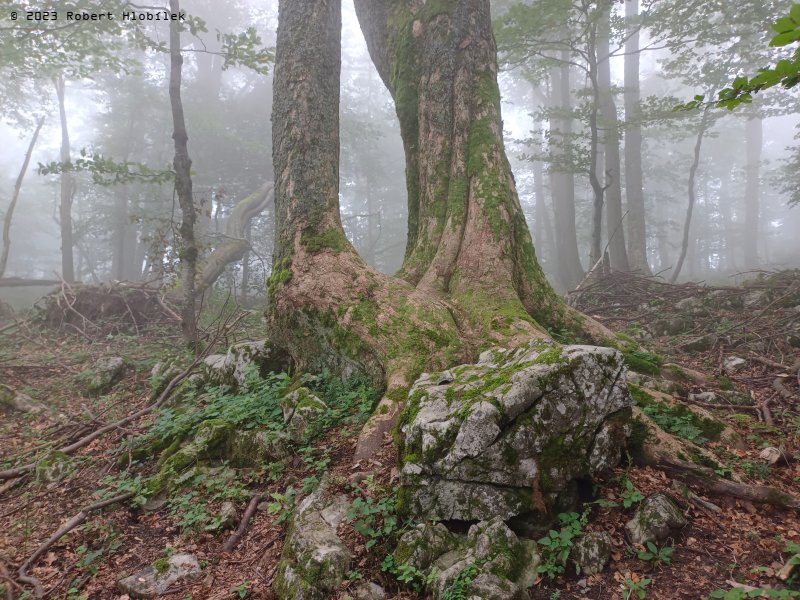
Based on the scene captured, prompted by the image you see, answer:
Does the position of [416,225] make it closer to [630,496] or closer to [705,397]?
[705,397]

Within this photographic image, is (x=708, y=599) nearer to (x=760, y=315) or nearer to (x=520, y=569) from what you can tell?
(x=520, y=569)

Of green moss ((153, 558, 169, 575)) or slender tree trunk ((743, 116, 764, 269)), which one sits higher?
slender tree trunk ((743, 116, 764, 269))

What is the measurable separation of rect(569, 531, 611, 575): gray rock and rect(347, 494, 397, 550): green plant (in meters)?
1.15

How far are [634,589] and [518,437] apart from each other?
1.00 m

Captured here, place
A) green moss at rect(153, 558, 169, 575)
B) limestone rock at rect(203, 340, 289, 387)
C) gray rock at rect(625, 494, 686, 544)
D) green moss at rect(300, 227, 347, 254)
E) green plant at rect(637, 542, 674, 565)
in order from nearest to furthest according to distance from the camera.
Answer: green plant at rect(637, 542, 674, 565), gray rock at rect(625, 494, 686, 544), green moss at rect(153, 558, 169, 575), green moss at rect(300, 227, 347, 254), limestone rock at rect(203, 340, 289, 387)

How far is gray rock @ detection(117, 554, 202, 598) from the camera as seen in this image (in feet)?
9.61

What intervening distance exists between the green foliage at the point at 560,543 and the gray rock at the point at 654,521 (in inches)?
12.0

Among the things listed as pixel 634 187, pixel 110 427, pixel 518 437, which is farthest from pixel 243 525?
pixel 634 187

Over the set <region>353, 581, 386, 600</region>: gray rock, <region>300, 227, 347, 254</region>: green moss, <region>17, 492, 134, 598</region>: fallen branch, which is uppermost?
<region>300, 227, 347, 254</region>: green moss

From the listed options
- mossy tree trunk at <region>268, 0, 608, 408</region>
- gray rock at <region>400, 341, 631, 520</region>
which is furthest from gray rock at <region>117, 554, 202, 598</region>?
mossy tree trunk at <region>268, 0, 608, 408</region>

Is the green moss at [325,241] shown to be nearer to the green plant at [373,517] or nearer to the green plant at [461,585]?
the green plant at [373,517]

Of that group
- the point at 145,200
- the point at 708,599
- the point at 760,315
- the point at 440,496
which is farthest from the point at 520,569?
the point at 145,200

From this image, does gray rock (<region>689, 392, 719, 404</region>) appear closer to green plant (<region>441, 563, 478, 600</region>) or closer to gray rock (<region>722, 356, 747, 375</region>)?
gray rock (<region>722, 356, 747, 375</region>)

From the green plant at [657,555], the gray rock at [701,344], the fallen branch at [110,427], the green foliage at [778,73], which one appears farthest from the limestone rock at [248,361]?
the gray rock at [701,344]
